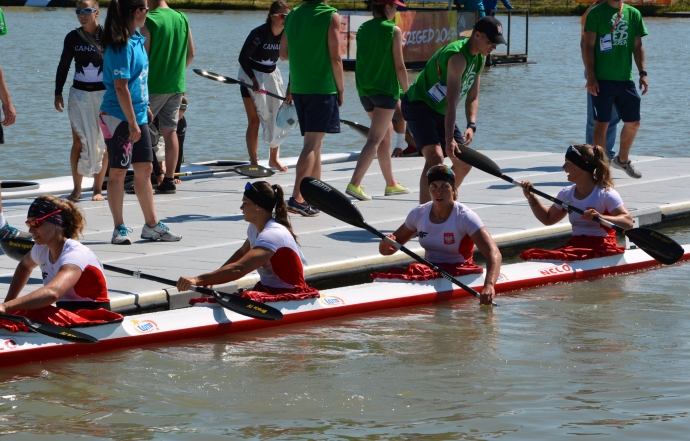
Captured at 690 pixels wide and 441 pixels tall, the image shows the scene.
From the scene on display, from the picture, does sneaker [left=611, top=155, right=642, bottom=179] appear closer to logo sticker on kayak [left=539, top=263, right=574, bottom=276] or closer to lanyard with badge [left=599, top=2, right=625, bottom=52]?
lanyard with badge [left=599, top=2, right=625, bottom=52]

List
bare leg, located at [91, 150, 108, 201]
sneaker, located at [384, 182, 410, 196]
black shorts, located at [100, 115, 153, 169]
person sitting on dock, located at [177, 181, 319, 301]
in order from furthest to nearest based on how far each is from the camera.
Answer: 1. sneaker, located at [384, 182, 410, 196]
2. bare leg, located at [91, 150, 108, 201]
3. black shorts, located at [100, 115, 153, 169]
4. person sitting on dock, located at [177, 181, 319, 301]

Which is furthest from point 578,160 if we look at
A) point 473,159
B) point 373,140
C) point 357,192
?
point 357,192

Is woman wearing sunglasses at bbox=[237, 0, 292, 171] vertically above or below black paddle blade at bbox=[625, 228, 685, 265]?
above

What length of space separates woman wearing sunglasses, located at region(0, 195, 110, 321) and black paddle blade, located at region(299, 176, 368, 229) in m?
2.04

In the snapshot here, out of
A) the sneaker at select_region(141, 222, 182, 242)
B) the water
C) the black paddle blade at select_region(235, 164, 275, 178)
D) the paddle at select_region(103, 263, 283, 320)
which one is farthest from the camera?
the water

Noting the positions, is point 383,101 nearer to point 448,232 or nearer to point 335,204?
point 335,204

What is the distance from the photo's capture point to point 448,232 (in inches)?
306

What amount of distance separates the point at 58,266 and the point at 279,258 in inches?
56.1

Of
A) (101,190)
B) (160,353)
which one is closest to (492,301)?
(160,353)

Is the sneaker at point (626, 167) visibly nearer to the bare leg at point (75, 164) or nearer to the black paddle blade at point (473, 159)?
the black paddle blade at point (473, 159)

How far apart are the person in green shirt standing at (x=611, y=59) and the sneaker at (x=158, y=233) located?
184 inches

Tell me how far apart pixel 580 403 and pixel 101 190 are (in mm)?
6393

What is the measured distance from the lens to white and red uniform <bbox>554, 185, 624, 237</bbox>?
8492 mm

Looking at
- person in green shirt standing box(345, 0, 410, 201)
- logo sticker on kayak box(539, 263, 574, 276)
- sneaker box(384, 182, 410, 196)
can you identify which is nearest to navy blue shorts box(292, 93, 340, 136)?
person in green shirt standing box(345, 0, 410, 201)
